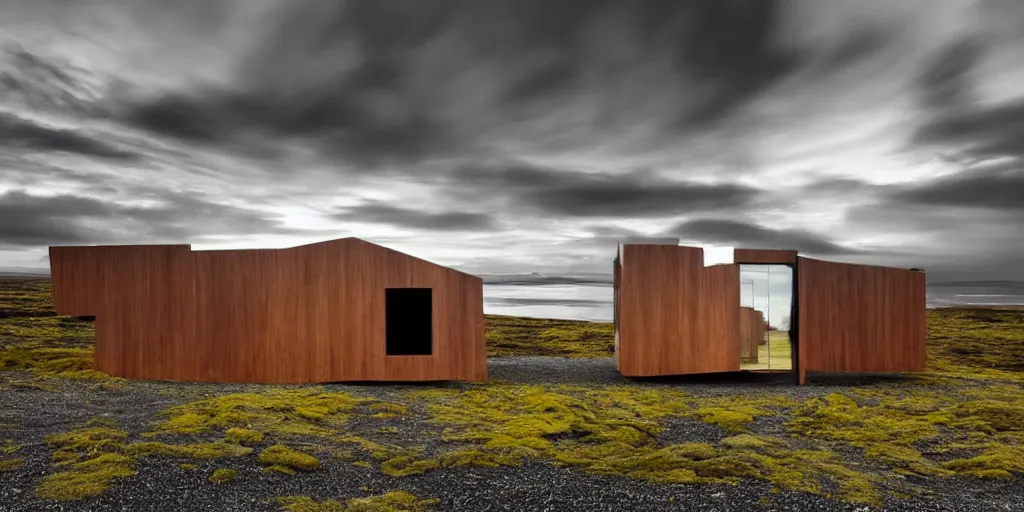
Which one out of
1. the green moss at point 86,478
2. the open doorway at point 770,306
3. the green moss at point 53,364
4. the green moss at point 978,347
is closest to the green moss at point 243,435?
the green moss at point 86,478

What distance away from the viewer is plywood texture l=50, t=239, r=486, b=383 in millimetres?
16688

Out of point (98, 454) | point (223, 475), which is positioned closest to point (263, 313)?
point (98, 454)

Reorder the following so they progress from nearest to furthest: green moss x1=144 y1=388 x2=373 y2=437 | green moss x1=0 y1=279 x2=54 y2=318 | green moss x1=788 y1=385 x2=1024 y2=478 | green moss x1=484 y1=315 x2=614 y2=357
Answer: green moss x1=788 y1=385 x2=1024 y2=478, green moss x1=144 y1=388 x2=373 y2=437, green moss x1=484 y1=315 x2=614 y2=357, green moss x1=0 y1=279 x2=54 y2=318

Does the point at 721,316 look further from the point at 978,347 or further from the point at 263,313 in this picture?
the point at 978,347

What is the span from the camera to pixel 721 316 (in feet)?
58.7

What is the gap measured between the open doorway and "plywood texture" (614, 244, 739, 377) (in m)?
0.32

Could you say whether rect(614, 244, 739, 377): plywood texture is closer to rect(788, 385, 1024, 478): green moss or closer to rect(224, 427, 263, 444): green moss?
rect(788, 385, 1024, 478): green moss

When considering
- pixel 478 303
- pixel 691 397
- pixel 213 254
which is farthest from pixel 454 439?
pixel 213 254

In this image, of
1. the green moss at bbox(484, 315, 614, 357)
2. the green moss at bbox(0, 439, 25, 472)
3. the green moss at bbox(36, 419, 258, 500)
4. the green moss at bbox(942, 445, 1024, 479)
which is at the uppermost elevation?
the green moss at bbox(0, 439, 25, 472)

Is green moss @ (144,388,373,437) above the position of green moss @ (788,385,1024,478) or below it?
above

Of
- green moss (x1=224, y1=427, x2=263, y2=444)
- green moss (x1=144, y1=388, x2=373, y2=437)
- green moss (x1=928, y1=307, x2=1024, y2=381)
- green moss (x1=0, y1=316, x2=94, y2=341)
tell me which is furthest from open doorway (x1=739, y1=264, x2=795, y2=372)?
green moss (x1=0, y1=316, x2=94, y2=341)

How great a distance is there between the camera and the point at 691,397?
15.8 m

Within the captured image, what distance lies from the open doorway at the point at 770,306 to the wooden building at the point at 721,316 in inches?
6.3

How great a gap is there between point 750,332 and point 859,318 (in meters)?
3.13
